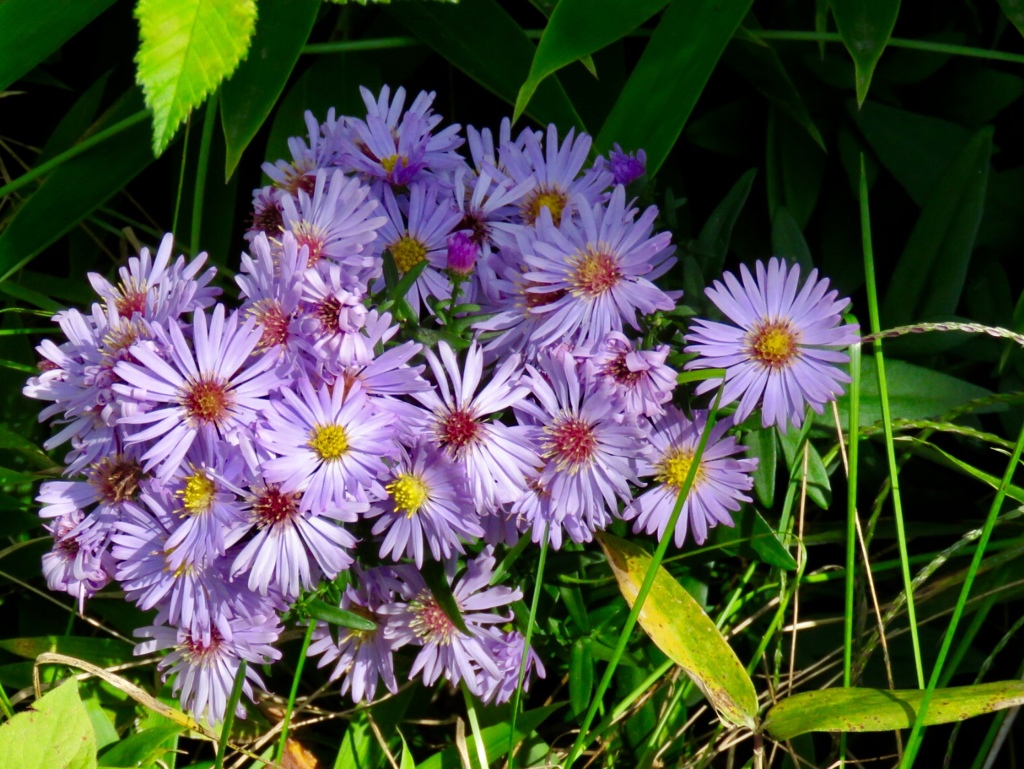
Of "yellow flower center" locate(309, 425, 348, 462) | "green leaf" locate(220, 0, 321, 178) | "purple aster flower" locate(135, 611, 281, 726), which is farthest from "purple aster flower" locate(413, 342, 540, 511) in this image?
"green leaf" locate(220, 0, 321, 178)

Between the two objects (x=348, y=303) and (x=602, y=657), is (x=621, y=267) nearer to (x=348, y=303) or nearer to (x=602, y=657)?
(x=348, y=303)

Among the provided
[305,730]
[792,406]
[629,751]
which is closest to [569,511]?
[792,406]

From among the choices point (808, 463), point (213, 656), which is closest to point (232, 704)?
point (213, 656)

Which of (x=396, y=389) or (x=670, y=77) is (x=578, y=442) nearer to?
(x=396, y=389)

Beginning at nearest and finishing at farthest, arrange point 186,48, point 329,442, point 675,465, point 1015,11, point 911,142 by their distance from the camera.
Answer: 1. point 186,48
2. point 329,442
3. point 675,465
4. point 1015,11
5. point 911,142

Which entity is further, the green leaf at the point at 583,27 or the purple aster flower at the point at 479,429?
the green leaf at the point at 583,27

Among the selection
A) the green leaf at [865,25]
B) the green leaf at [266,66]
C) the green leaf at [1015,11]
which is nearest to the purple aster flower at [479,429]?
the green leaf at [266,66]

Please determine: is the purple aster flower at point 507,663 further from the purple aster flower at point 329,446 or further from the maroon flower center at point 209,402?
the maroon flower center at point 209,402
